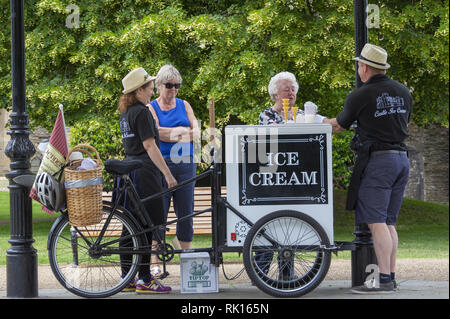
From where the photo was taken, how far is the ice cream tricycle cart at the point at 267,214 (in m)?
6.48

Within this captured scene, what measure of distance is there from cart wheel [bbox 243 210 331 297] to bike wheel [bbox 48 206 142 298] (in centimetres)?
100

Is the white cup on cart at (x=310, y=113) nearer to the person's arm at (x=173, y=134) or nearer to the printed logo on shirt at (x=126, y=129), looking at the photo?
Answer: the person's arm at (x=173, y=134)

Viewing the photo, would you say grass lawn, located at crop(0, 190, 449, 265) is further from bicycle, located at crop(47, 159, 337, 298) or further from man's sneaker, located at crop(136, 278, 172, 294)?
bicycle, located at crop(47, 159, 337, 298)

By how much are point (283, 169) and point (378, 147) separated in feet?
2.67

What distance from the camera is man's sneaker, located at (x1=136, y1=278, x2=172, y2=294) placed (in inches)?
267

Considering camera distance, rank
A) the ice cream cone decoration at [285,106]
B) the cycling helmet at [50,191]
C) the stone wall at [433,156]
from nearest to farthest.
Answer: the cycling helmet at [50,191]
the ice cream cone decoration at [285,106]
the stone wall at [433,156]

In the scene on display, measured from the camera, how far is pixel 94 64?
16.5 metres

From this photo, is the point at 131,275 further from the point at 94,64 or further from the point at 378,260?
the point at 94,64

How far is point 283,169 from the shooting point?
21.3ft

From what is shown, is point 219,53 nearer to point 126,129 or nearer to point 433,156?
point 126,129

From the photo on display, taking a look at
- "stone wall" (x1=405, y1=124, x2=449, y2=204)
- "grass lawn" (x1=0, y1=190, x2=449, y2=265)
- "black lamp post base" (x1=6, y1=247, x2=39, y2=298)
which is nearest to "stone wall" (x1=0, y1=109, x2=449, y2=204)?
"stone wall" (x1=405, y1=124, x2=449, y2=204)

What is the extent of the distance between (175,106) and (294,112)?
3.87 ft

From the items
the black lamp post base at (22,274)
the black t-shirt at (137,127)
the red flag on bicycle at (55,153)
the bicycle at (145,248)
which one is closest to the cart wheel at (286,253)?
the bicycle at (145,248)

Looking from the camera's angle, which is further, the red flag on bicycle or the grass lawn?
the grass lawn
